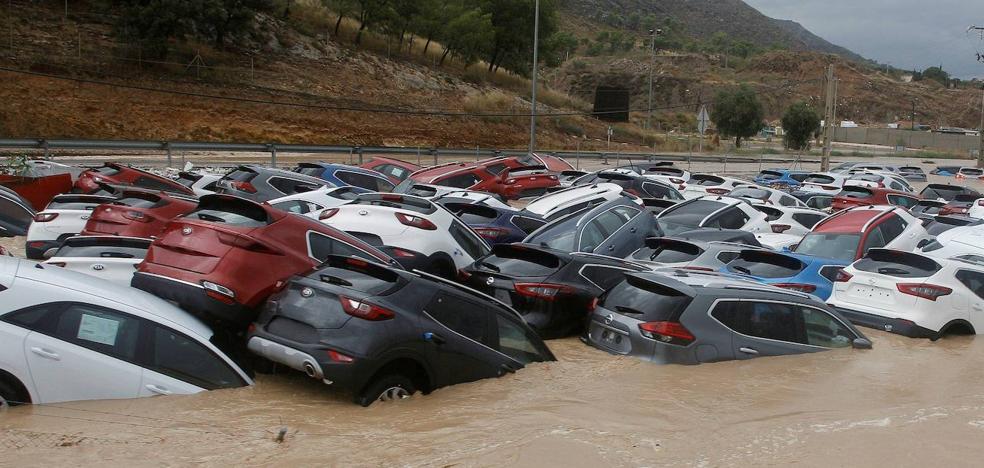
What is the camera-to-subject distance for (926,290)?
11.9m

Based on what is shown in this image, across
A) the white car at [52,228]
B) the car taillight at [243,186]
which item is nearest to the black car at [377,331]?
the white car at [52,228]

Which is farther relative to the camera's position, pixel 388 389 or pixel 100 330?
pixel 388 389

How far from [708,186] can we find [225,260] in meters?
20.3

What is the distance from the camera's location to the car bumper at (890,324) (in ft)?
38.8

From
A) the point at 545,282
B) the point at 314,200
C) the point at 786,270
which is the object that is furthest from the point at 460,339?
the point at 314,200

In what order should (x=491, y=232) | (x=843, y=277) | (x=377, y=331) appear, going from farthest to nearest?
1. (x=491, y=232)
2. (x=843, y=277)
3. (x=377, y=331)

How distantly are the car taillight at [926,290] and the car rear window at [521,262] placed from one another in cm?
483

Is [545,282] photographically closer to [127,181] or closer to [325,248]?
[325,248]

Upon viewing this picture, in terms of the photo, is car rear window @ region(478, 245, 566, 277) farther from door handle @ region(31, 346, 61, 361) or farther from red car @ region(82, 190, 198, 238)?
door handle @ region(31, 346, 61, 361)

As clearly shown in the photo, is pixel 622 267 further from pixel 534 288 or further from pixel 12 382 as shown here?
pixel 12 382

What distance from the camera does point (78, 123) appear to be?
4141 centimetres

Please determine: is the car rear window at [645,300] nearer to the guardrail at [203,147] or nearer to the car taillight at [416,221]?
the car taillight at [416,221]

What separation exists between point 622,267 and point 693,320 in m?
2.10

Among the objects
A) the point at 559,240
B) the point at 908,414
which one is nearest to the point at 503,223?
the point at 559,240
